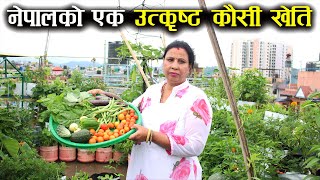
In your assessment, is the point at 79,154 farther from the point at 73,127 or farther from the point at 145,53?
the point at 73,127

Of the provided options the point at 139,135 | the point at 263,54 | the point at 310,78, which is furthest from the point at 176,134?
the point at 263,54

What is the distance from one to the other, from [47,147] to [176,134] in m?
3.41

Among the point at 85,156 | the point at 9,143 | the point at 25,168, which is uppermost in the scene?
the point at 9,143

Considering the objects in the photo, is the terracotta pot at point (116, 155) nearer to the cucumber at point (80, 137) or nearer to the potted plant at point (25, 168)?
the potted plant at point (25, 168)

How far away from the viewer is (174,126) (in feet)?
6.11

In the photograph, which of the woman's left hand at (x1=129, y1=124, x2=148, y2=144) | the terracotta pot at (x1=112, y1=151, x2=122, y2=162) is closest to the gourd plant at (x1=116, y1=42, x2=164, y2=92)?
the terracotta pot at (x1=112, y1=151, x2=122, y2=162)

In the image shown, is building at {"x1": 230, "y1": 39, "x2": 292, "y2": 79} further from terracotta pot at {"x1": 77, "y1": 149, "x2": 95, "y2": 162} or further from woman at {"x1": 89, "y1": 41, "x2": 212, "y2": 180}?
woman at {"x1": 89, "y1": 41, "x2": 212, "y2": 180}

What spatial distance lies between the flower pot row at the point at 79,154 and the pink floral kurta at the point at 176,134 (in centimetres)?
293

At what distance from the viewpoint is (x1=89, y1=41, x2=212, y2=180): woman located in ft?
A: 5.97

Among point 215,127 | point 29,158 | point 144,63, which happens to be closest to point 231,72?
point 144,63

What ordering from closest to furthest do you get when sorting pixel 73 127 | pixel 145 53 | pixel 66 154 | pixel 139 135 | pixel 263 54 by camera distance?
pixel 139 135, pixel 73 127, pixel 145 53, pixel 66 154, pixel 263 54

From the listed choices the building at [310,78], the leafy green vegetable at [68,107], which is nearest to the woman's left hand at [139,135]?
the leafy green vegetable at [68,107]

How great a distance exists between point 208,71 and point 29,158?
3484mm

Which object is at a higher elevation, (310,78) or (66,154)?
(310,78)
